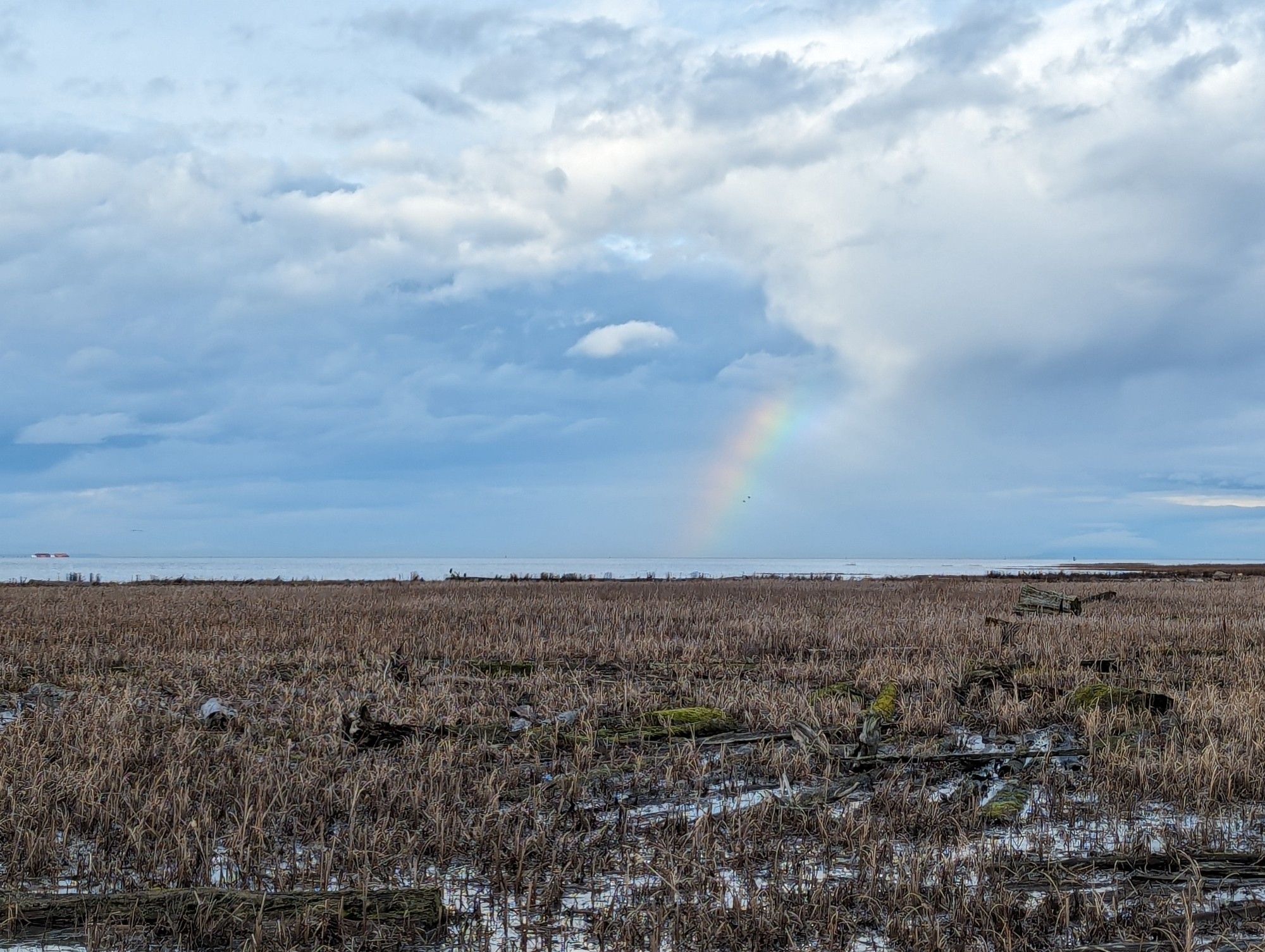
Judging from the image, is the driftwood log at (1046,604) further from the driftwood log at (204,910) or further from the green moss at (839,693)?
the driftwood log at (204,910)

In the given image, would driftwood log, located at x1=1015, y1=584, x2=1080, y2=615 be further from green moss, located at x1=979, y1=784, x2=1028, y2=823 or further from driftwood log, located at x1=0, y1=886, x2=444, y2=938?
driftwood log, located at x1=0, y1=886, x2=444, y2=938

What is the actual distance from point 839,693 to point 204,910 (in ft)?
22.6

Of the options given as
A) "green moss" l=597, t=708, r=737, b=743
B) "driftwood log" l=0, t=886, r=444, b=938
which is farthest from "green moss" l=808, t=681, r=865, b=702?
"driftwood log" l=0, t=886, r=444, b=938

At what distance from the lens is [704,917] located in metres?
3.64

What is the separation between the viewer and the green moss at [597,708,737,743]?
7.26m

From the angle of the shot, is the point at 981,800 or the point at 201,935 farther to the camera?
the point at 981,800

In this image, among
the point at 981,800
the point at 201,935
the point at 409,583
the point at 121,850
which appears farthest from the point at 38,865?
the point at 409,583

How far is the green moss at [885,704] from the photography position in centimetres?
796

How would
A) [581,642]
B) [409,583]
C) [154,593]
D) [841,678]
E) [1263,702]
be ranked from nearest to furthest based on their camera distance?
1. [1263,702]
2. [841,678]
3. [581,642]
4. [154,593]
5. [409,583]

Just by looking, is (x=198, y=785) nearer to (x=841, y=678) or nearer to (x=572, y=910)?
(x=572, y=910)

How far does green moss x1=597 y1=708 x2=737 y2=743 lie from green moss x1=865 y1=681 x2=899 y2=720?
1315 millimetres

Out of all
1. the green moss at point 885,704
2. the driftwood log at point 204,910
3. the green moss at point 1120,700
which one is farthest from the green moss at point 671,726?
the green moss at point 1120,700

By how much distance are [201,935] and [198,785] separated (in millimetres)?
2125

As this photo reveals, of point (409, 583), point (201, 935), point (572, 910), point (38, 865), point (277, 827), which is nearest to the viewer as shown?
point (201, 935)
